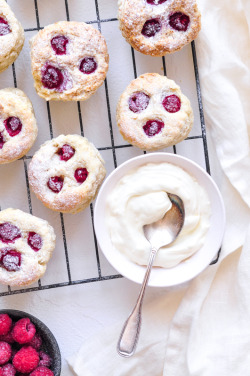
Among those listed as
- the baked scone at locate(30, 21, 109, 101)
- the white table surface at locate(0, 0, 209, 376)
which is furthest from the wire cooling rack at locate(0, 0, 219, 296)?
the baked scone at locate(30, 21, 109, 101)

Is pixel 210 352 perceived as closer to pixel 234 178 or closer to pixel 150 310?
pixel 150 310

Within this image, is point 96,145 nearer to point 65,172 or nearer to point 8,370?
point 65,172

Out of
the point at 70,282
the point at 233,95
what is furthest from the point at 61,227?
the point at 233,95

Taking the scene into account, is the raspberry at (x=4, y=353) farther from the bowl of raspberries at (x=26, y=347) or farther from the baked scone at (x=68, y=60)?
the baked scone at (x=68, y=60)

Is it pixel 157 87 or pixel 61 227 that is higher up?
pixel 157 87

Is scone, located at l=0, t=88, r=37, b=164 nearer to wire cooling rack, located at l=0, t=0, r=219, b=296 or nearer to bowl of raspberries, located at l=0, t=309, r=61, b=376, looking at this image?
wire cooling rack, located at l=0, t=0, r=219, b=296

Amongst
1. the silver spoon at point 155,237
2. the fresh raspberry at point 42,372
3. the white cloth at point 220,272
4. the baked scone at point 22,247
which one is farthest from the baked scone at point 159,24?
the fresh raspberry at point 42,372

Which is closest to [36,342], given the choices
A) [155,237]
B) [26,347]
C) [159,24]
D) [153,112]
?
[26,347]
